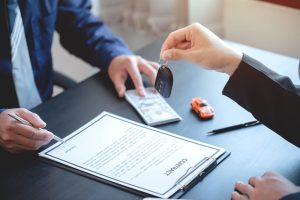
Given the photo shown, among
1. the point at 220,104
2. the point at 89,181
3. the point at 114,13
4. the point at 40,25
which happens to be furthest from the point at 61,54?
the point at 89,181

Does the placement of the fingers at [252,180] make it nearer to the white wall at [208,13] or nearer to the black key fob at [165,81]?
the black key fob at [165,81]

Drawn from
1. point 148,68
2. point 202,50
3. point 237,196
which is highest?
point 202,50

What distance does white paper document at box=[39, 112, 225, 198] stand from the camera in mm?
987

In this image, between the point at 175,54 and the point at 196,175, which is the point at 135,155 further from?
the point at 175,54

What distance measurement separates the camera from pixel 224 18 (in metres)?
1.82

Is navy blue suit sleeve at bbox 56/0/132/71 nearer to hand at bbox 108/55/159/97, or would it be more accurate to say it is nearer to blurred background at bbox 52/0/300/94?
hand at bbox 108/55/159/97

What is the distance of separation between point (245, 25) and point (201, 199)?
3.24ft

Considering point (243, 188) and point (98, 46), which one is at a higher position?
point (98, 46)

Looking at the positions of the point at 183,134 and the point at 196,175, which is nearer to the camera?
the point at 196,175

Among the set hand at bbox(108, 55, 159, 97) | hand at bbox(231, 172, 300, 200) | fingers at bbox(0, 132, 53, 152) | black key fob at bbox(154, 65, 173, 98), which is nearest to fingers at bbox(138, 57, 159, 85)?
hand at bbox(108, 55, 159, 97)

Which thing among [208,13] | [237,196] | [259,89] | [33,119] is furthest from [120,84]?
[208,13]

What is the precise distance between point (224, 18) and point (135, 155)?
3.02 ft

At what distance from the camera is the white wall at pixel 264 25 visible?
5.52ft

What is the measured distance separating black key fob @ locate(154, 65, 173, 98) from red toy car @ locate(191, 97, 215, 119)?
0.08 m
